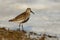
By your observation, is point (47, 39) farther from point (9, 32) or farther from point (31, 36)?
point (9, 32)

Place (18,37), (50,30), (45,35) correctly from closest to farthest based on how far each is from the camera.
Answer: (18,37)
(45,35)
(50,30)

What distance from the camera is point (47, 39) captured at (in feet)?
31.1

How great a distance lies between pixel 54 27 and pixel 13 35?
10.4 ft

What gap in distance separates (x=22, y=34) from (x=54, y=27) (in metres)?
2.74

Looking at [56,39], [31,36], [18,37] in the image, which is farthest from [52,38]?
[18,37]

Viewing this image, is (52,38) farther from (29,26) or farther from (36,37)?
(29,26)

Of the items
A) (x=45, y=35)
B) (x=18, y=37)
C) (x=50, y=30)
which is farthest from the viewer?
(x=50, y=30)

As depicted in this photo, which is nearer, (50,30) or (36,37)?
(36,37)

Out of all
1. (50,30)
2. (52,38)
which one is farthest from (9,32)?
(50,30)

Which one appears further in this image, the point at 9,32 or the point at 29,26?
the point at 29,26

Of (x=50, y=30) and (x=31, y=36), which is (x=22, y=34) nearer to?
(x=31, y=36)

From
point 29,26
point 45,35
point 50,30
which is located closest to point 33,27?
point 29,26

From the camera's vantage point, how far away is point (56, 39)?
9.86 m

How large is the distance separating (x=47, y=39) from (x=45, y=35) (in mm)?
319
